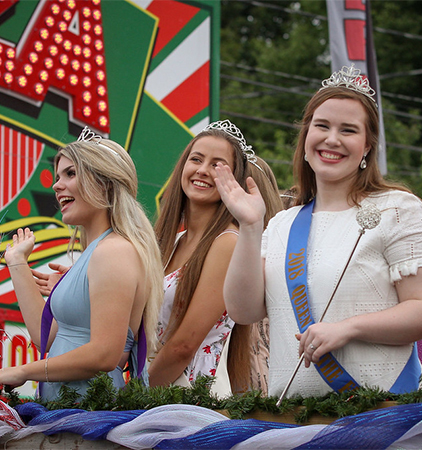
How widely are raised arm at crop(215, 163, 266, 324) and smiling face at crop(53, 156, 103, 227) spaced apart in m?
0.75

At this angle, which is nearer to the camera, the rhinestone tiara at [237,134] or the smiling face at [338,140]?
the smiling face at [338,140]

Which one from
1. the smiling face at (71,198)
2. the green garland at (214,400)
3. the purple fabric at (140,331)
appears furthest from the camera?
the smiling face at (71,198)

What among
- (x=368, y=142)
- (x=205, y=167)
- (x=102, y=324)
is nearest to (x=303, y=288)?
(x=368, y=142)

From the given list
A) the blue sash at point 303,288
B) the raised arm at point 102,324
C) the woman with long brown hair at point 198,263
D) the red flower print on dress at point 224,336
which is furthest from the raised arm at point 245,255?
the red flower print on dress at point 224,336

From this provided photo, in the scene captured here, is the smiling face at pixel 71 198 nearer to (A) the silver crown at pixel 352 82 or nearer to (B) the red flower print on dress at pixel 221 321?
(B) the red flower print on dress at pixel 221 321

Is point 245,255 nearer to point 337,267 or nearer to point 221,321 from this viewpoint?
point 337,267

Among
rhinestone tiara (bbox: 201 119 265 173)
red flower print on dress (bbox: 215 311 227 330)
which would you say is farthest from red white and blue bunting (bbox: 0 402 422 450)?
rhinestone tiara (bbox: 201 119 265 173)

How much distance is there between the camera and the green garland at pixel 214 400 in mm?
1862

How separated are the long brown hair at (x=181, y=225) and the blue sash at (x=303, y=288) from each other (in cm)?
79

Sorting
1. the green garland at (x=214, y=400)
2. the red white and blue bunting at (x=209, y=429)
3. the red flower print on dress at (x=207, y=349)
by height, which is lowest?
the red white and blue bunting at (x=209, y=429)

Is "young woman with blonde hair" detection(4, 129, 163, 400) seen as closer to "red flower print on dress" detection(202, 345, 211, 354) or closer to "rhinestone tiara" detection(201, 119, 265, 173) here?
"red flower print on dress" detection(202, 345, 211, 354)

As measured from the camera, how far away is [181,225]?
12.1 feet

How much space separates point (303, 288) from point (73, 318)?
0.90 meters

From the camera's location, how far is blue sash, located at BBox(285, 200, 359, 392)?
2135 millimetres
